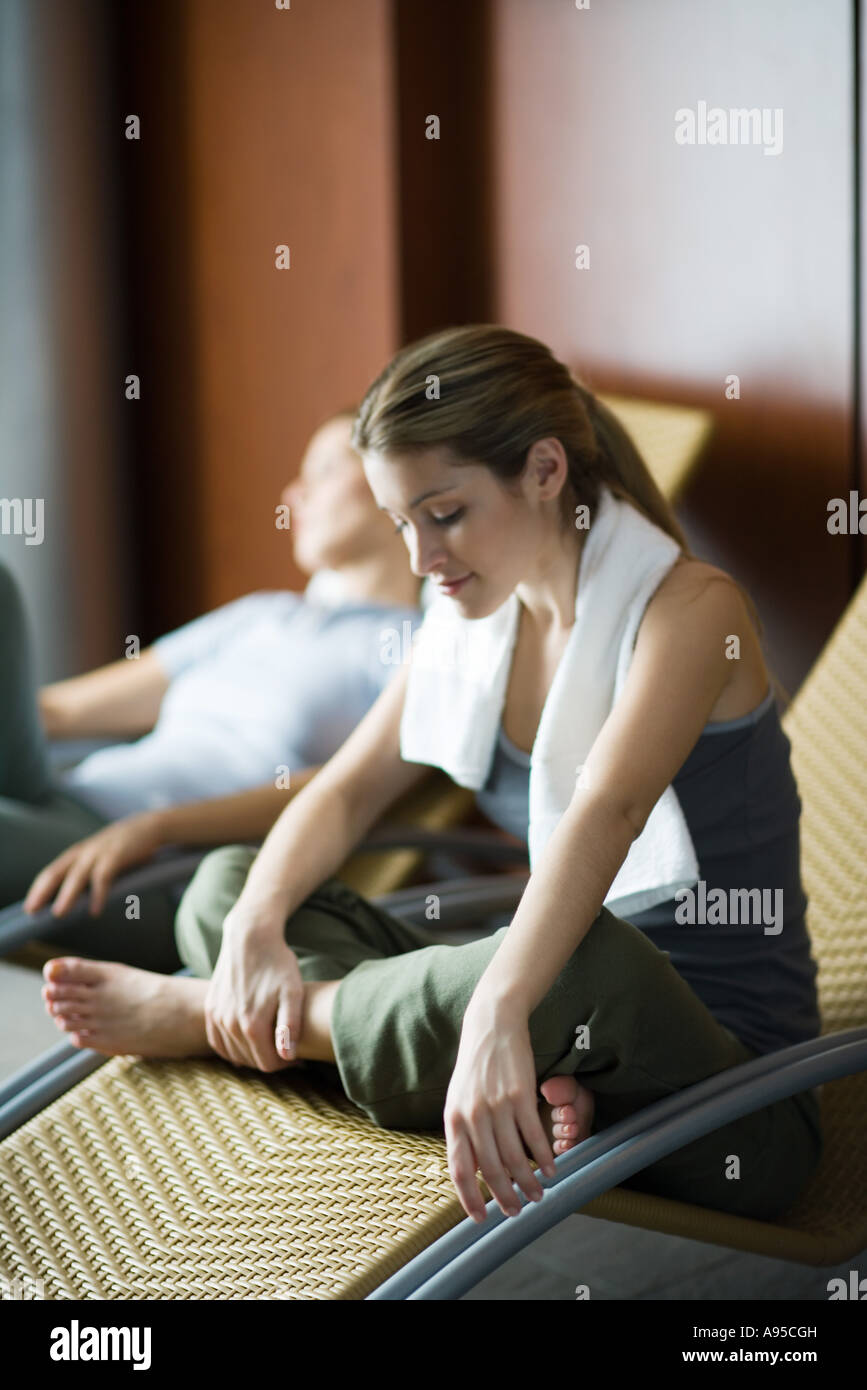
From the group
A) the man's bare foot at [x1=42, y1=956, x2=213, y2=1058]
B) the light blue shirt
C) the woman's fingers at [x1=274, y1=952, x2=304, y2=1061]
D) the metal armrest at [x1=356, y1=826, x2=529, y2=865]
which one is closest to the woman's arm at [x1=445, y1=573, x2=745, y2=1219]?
the woman's fingers at [x1=274, y1=952, x2=304, y2=1061]

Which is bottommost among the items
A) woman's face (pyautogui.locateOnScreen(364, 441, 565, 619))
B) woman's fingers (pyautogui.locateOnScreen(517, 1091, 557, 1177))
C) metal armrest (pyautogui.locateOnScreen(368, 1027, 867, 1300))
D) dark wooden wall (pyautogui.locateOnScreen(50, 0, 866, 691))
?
metal armrest (pyautogui.locateOnScreen(368, 1027, 867, 1300))

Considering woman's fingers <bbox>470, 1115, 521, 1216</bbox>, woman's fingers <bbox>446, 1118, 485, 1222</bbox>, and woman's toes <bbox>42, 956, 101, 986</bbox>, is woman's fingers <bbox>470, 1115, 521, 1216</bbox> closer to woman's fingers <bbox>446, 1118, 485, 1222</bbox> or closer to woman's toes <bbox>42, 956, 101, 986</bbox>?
woman's fingers <bbox>446, 1118, 485, 1222</bbox>

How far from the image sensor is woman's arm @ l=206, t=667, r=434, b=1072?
1432 millimetres

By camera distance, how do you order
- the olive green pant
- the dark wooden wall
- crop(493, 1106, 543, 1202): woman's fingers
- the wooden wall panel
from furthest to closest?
the wooden wall panel
the dark wooden wall
the olive green pant
crop(493, 1106, 543, 1202): woman's fingers

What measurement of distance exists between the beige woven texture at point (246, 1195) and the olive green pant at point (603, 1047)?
39mm

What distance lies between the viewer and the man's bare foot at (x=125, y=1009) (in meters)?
1.51

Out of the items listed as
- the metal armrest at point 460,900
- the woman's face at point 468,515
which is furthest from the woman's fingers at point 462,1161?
the metal armrest at point 460,900

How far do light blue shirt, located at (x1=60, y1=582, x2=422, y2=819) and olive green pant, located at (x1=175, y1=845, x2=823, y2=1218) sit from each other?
→ 91 centimetres

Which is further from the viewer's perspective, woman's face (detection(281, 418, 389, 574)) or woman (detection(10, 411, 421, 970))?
woman's face (detection(281, 418, 389, 574))

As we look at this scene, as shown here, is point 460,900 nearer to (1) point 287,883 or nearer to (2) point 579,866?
(1) point 287,883

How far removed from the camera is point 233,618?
2.66 metres

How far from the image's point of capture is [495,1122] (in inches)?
45.3

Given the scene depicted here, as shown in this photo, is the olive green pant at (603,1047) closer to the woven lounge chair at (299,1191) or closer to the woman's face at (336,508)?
the woven lounge chair at (299,1191)

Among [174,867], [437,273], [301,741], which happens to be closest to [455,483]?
[174,867]
